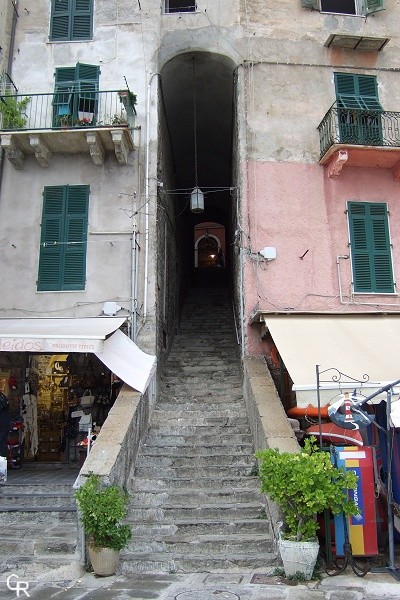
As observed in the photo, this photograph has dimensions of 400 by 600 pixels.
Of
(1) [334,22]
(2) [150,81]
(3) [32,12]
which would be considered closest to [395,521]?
(2) [150,81]

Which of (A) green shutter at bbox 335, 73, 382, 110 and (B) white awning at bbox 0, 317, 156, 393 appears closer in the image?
(B) white awning at bbox 0, 317, 156, 393

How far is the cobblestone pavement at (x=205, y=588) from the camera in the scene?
5.95 m

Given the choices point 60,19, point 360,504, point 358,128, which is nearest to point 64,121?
point 60,19

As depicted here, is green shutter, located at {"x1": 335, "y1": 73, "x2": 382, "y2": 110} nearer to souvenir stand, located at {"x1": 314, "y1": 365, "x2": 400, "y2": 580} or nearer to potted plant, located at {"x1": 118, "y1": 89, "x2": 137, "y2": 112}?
potted plant, located at {"x1": 118, "y1": 89, "x2": 137, "y2": 112}

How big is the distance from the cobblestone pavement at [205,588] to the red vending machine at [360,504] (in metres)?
0.41

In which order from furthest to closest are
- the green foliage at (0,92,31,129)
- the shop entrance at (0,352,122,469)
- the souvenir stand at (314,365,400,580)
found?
1. the shop entrance at (0,352,122,469)
2. the green foliage at (0,92,31,129)
3. the souvenir stand at (314,365,400,580)

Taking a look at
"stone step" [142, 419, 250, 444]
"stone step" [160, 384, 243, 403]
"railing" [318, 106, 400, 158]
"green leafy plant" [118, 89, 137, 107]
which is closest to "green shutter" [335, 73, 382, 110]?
"railing" [318, 106, 400, 158]

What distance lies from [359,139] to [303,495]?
878 centimetres

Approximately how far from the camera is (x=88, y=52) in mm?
13289

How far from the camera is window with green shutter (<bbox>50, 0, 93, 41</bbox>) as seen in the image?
13399mm

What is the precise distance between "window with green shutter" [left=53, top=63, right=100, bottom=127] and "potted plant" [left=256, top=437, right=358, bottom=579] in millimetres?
9100

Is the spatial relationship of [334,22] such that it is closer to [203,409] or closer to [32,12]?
[32,12]

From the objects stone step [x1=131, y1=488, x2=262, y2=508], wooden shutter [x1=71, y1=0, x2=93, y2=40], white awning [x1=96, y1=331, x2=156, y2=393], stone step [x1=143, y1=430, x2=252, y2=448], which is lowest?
stone step [x1=131, y1=488, x2=262, y2=508]

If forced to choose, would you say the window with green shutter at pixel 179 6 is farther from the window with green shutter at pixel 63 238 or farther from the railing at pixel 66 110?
the window with green shutter at pixel 63 238
